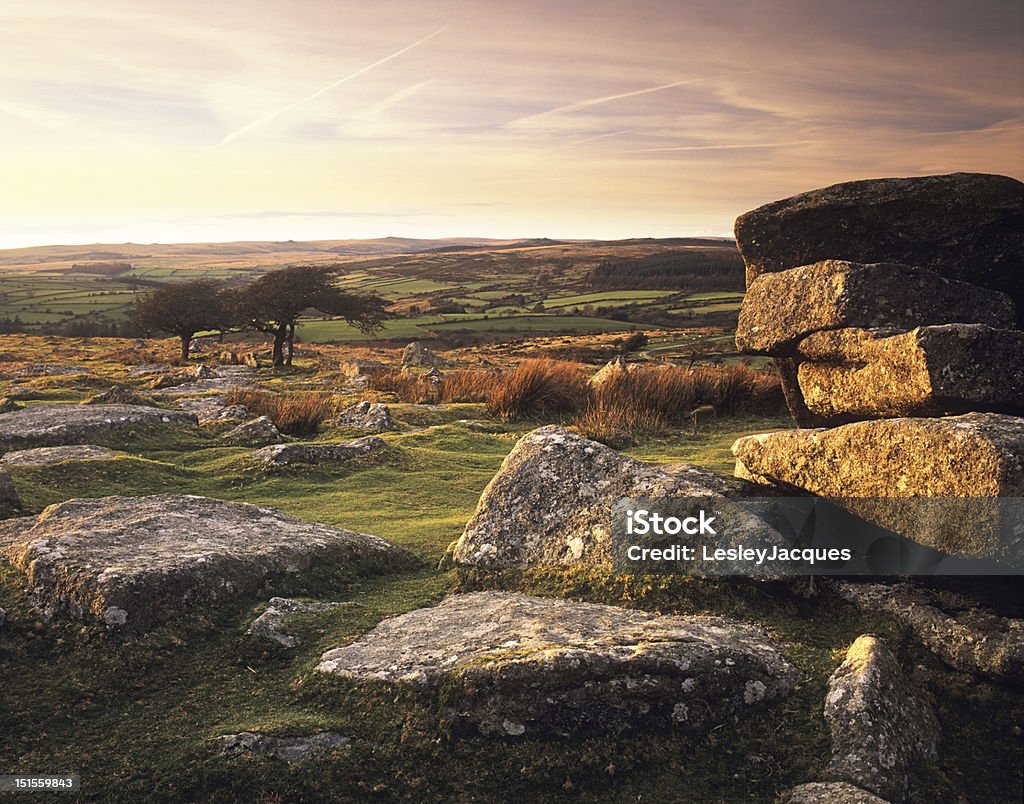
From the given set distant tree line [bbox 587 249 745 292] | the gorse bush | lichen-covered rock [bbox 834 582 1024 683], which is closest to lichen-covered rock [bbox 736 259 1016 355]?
lichen-covered rock [bbox 834 582 1024 683]

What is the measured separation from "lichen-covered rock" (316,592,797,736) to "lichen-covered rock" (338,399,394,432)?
1193 centimetres

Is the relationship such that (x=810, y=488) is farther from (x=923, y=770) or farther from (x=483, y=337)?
(x=483, y=337)

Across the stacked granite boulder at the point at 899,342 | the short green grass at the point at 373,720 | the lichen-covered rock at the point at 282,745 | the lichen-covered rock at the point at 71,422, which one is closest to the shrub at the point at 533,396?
the lichen-covered rock at the point at 71,422

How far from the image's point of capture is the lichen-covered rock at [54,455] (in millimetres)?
11805

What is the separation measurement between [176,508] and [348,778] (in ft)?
16.0

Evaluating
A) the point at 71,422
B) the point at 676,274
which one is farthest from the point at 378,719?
the point at 676,274

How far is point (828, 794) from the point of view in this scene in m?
4.04

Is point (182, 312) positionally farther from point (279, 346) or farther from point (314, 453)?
point (314, 453)

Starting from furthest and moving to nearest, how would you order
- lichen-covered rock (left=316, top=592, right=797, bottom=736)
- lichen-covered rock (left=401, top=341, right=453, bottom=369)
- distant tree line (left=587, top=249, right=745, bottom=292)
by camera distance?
distant tree line (left=587, top=249, right=745, bottom=292), lichen-covered rock (left=401, top=341, right=453, bottom=369), lichen-covered rock (left=316, top=592, right=797, bottom=736)

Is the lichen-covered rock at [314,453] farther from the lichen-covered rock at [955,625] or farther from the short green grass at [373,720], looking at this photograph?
the lichen-covered rock at [955,625]

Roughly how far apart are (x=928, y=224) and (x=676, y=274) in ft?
403

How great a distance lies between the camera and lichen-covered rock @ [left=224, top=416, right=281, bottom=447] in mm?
15359

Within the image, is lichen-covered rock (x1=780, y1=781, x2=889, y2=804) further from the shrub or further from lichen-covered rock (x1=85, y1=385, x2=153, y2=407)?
lichen-covered rock (x1=85, y1=385, x2=153, y2=407)

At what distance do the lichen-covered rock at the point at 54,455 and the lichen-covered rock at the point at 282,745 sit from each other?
29.1ft
